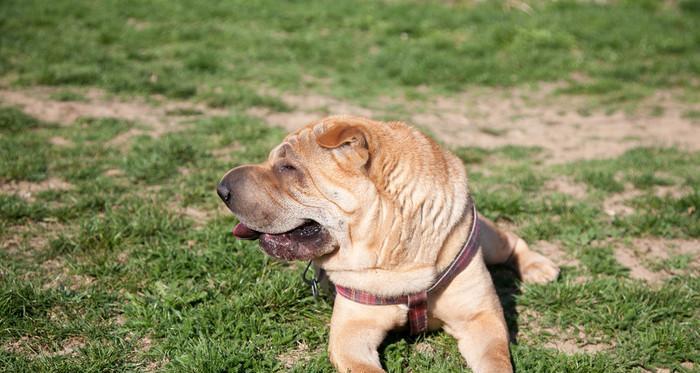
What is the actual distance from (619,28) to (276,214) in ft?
32.0

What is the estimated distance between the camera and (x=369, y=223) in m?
2.99

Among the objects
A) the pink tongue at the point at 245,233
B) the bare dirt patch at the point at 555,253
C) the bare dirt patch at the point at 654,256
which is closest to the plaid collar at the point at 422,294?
the pink tongue at the point at 245,233

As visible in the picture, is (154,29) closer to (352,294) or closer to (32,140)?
(32,140)

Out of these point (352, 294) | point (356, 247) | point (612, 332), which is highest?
point (356, 247)

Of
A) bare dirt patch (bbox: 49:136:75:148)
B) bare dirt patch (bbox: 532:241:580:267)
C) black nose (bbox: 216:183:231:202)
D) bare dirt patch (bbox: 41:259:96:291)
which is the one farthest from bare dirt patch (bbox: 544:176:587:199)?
bare dirt patch (bbox: 49:136:75:148)

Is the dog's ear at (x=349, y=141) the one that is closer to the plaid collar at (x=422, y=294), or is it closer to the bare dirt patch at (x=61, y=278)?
the plaid collar at (x=422, y=294)

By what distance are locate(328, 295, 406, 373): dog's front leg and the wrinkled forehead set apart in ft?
2.54

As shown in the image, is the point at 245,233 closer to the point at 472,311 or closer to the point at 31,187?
the point at 472,311

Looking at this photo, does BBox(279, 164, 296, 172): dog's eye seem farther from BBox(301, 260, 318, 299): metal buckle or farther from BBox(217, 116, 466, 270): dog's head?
BBox(301, 260, 318, 299): metal buckle

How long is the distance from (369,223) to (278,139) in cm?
342

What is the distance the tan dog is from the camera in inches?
117

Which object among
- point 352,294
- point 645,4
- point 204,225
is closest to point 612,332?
point 352,294

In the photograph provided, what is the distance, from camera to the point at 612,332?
352 cm

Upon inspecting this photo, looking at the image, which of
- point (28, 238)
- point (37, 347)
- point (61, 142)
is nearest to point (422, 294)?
point (37, 347)
